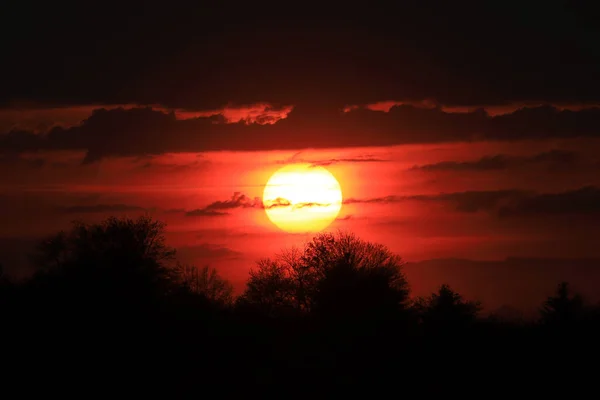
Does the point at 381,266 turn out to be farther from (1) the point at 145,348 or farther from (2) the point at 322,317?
(1) the point at 145,348

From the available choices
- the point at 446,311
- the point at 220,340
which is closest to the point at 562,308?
the point at 446,311

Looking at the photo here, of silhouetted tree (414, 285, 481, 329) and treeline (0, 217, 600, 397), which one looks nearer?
treeline (0, 217, 600, 397)

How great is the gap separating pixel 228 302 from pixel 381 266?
15.4 metres

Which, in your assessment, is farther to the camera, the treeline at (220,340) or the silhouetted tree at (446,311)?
the silhouetted tree at (446,311)

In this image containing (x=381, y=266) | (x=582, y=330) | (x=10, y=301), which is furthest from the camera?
(x=381, y=266)

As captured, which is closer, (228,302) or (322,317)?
(322,317)

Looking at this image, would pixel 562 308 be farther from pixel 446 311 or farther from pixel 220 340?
pixel 220 340

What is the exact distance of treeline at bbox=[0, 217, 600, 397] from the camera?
163 feet

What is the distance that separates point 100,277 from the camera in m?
55.6

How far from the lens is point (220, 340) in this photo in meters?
57.9

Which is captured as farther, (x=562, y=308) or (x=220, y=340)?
(x=562, y=308)

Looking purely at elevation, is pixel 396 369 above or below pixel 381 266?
below

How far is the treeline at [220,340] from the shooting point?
49562 mm

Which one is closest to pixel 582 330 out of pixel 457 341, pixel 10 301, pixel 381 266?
pixel 457 341
